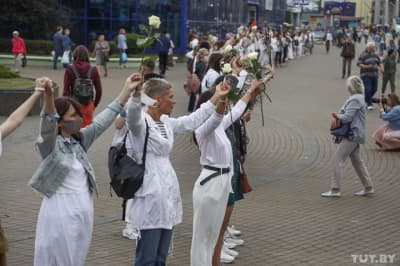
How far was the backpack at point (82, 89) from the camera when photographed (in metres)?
9.81

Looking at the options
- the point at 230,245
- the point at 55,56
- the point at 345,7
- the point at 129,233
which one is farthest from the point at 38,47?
the point at 345,7

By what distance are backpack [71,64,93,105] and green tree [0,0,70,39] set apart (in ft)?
81.6

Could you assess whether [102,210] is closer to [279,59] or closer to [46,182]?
[46,182]

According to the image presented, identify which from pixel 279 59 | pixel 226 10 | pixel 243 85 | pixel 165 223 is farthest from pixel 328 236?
pixel 226 10

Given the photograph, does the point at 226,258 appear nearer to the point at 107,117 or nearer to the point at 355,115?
the point at 107,117

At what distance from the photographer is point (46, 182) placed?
4730mm

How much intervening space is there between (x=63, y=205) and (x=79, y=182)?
19cm

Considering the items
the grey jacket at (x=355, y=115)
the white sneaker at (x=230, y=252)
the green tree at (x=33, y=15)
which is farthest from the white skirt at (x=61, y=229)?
the green tree at (x=33, y=15)

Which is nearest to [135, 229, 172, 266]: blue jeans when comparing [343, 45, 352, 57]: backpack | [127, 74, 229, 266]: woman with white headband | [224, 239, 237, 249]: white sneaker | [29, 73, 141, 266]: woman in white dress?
[127, 74, 229, 266]: woman with white headband

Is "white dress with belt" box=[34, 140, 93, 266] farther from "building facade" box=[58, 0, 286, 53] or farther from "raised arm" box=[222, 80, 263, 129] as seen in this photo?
"building facade" box=[58, 0, 286, 53]

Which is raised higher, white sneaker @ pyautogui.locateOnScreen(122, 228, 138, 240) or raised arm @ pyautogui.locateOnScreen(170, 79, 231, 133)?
raised arm @ pyautogui.locateOnScreen(170, 79, 231, 133)

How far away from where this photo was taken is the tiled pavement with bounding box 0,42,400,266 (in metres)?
7.45

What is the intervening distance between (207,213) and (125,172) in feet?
3.51

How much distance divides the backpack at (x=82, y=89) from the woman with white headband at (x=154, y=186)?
4.50 m
